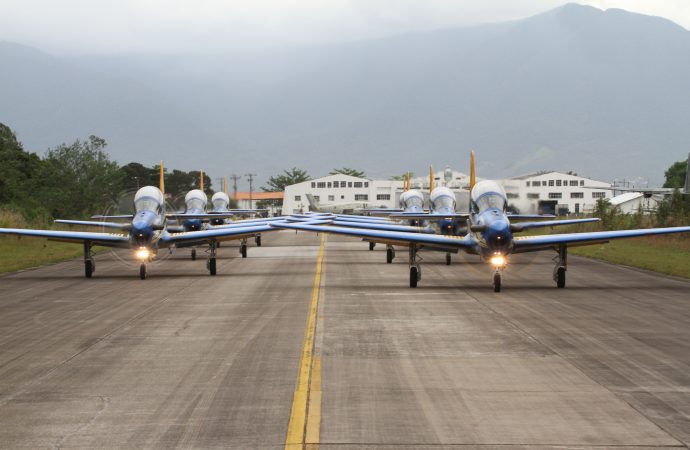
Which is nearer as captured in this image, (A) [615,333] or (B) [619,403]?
(B) [619,403]

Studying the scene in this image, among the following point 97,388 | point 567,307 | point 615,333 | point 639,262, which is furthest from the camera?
point 639,262

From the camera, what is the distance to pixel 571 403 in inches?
380

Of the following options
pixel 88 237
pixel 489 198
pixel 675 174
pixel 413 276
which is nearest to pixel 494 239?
pixel 489 198

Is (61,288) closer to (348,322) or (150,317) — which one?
(150,317)

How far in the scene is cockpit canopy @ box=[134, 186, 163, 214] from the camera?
28562 mm

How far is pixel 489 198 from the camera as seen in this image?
24.3 meters

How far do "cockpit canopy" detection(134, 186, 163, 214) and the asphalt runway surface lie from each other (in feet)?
15.8

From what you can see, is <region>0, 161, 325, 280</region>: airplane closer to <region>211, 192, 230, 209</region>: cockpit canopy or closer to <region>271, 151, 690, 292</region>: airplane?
<region>271, 151, 690, 292</region>: airplane

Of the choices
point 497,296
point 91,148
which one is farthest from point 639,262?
point 91,148

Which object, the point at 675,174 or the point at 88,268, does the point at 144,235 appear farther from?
the point at 675,174

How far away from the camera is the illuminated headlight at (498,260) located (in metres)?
23.3

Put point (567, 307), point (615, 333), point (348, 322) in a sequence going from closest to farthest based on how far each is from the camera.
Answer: point (615, 333)
point (348, 322)
point (567, 307)

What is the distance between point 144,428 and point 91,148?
75.3 meters

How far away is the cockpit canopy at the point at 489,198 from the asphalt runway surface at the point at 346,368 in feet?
7.34
